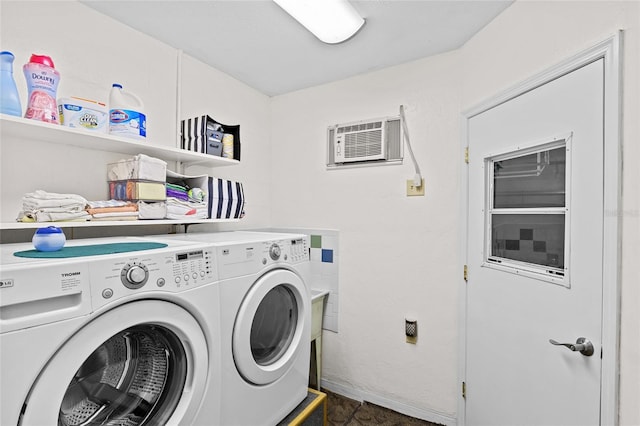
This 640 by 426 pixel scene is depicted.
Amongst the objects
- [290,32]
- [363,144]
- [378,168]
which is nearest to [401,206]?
[378,168]

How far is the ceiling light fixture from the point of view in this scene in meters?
1.48

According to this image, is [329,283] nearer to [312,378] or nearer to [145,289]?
[312,378]

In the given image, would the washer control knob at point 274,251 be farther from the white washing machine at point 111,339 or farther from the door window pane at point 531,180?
the door window pane at point 531,180

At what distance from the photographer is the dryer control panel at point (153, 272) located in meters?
0.89

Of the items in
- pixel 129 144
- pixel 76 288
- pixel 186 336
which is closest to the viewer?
pixel 76 288

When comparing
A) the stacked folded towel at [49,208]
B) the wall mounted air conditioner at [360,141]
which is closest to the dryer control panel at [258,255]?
the stacked folded towel at [49,208]

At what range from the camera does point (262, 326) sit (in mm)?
1527

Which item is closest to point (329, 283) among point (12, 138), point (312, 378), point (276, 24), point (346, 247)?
point (346, 247)

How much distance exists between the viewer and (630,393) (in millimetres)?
988

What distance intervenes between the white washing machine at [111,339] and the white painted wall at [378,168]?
831 millimetres

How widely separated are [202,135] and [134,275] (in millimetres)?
1154

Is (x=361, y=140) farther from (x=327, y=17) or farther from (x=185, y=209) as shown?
(x=185, y=209)

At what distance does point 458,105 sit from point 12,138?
229cm

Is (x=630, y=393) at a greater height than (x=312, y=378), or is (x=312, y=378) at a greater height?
(x=630, y=393)
